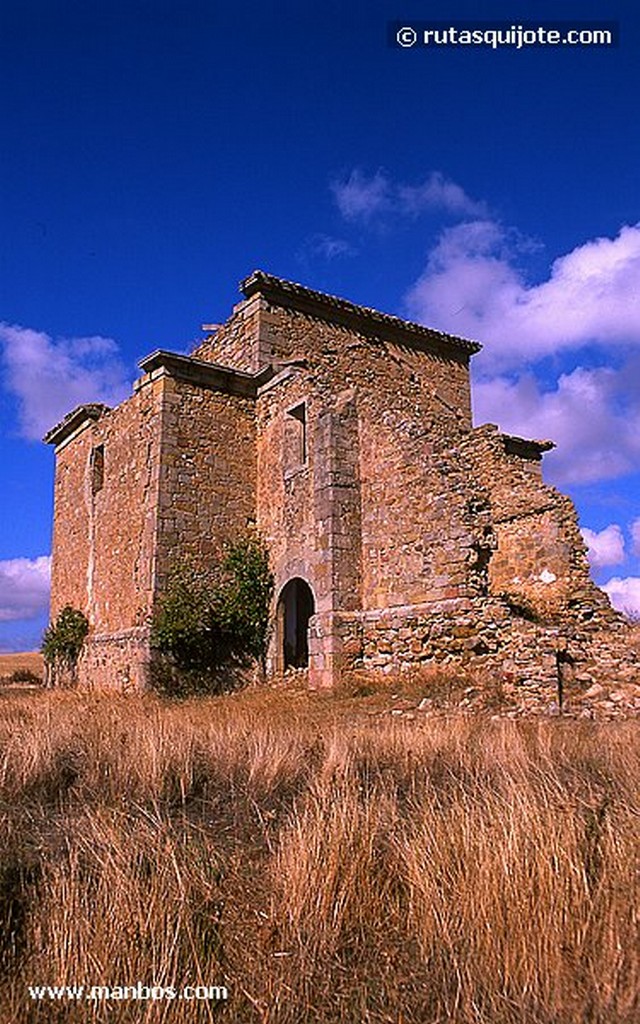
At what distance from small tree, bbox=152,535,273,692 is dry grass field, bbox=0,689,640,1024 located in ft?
34.3

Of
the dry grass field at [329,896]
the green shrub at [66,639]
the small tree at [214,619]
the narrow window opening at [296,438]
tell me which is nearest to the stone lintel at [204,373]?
the narrow window opening at [296,438]

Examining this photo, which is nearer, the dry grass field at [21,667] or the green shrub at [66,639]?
the green shrub at [66,639]

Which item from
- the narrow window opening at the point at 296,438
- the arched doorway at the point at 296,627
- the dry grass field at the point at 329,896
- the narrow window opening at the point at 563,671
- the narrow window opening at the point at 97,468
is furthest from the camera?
the narrow window opening at the point at 97,468

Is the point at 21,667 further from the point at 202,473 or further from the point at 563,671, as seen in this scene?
the point at 563,671

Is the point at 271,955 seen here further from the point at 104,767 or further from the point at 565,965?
the point at 104,767

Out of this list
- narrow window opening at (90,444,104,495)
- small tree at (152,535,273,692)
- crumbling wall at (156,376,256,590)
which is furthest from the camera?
narrow window opening at (90,444,104,495)

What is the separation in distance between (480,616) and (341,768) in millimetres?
7060

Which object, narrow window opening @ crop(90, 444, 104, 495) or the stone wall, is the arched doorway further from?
narrow window opening @ crop(90, 444, 104, 495)

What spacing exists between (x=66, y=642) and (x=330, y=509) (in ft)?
30.2

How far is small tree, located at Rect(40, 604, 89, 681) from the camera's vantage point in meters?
20.1

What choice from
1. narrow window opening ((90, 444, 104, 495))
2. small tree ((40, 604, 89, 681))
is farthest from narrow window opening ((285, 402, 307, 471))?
small tree ((40, 604, 89, 681))

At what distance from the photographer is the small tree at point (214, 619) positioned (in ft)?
53.3

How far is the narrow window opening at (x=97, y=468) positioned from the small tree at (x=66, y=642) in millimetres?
3338

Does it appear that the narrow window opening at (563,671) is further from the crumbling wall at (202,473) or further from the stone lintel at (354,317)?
the stone lintel at (354,317)
